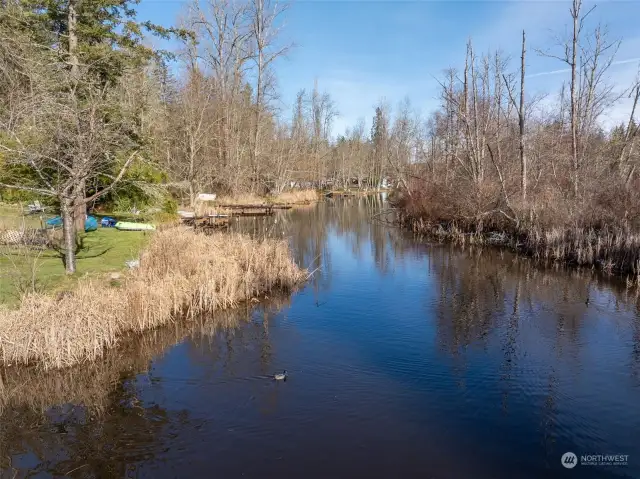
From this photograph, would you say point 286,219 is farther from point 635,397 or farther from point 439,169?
point 635,397

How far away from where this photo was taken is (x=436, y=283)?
13.6 meters

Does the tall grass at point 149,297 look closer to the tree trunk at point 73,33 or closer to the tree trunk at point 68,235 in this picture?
the tree trunk at point 68,235

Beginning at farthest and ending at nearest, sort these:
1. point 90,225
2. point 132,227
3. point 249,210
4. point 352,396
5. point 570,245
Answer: point 249,210, point 132,227, point 90,225, point 570,245, point 352,396

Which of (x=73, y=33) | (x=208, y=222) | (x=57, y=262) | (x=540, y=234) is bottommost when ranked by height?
(x=57, y=262)

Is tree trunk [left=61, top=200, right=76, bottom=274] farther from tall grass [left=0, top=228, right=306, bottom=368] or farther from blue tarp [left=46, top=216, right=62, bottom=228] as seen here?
blue tarp [left=46, top=216, right=62, bottom=228]

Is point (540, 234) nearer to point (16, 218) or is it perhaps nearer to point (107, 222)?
point (107, 222)

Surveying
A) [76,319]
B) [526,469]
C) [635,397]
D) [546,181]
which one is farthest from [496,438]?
[546,181]

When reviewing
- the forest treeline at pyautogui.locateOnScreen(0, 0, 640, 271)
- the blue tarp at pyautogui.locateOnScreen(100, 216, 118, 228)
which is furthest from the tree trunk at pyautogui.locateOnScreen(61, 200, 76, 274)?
the blue tarp at pyautogui.locateOnScreen(100, 216, 118, 228)

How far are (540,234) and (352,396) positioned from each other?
1286 cm

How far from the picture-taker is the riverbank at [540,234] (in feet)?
45.9

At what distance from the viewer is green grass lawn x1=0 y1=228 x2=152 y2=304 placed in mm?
9177

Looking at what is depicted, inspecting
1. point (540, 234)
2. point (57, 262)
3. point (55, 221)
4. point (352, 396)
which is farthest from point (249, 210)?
point (352, 396)

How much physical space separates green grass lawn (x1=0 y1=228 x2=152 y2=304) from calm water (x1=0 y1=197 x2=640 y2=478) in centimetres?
226

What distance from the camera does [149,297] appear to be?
9.40 meters
